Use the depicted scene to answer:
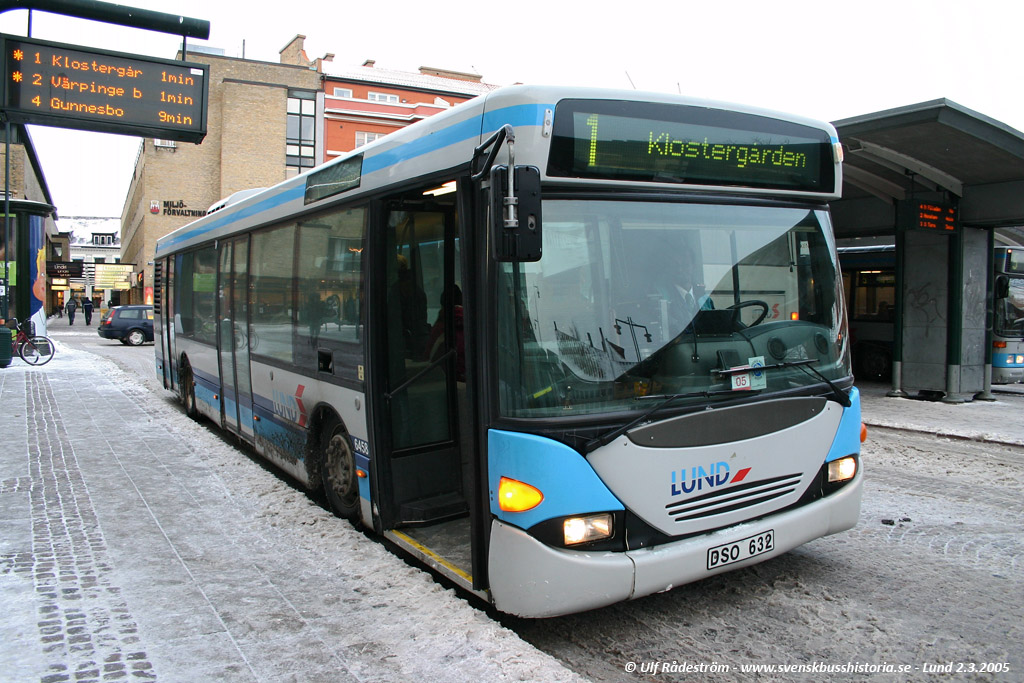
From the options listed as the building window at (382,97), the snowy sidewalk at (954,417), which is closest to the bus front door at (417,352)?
the snowy sidewalk at (954,417)

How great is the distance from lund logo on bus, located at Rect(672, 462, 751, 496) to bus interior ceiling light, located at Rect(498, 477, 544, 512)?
0.73m

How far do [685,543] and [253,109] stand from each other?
2140 inches

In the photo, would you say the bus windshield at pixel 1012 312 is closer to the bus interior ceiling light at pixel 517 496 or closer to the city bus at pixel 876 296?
the city bus at pixel 876 296

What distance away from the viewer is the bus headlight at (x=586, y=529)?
3.65 meters

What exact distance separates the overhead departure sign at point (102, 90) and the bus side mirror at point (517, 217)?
9068mm

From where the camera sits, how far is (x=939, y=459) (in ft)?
28.6

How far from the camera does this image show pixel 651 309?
391cm

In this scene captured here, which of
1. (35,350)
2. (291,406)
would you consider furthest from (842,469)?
(35,350)

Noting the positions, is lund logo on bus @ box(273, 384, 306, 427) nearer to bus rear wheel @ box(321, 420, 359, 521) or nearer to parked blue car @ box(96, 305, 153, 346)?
bus rear wheel @ box(321, 420, 359, 521)

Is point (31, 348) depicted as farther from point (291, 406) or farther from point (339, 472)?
point (339, 472)

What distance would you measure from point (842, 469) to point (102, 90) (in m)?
10.6

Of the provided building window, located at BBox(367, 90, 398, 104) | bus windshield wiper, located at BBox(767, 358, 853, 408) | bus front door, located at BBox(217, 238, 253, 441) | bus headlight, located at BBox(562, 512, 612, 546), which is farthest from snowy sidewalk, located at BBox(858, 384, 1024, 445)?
building window, located at BBox(367, 90, 398, 104)

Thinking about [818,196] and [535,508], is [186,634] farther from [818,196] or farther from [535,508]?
[818,196]

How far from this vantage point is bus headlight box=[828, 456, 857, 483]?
4.56 meters
